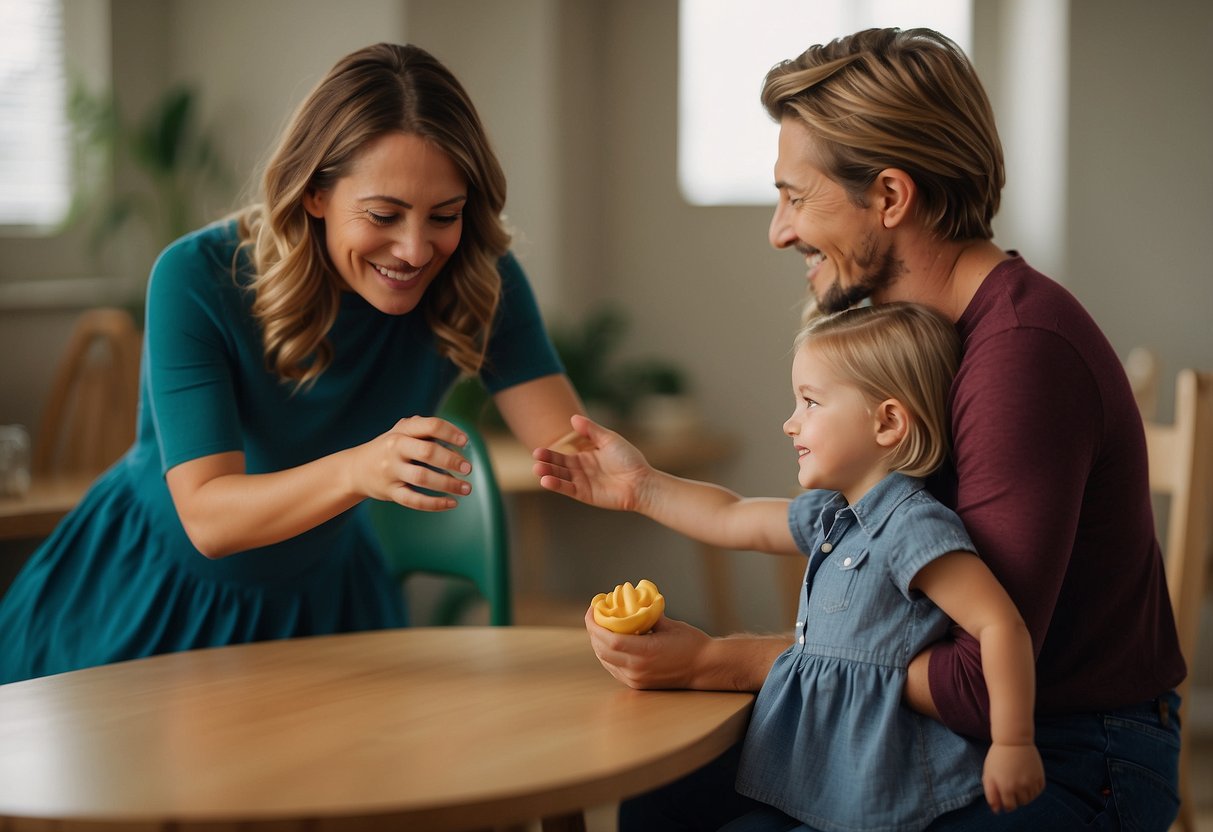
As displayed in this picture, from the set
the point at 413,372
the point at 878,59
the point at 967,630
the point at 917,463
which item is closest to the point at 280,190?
the point at 413,372

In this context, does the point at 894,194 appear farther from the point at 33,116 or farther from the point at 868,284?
Result: the point at 33,116

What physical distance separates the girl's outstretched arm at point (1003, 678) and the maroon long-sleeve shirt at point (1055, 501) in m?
0.03

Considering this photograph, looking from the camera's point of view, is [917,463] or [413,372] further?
[413,372]

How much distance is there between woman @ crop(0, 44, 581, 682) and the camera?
1.53 m

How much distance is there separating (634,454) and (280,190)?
559mm

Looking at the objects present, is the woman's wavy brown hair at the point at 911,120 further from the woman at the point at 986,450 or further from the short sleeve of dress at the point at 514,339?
the short sleeve of dress at the point at 514,339

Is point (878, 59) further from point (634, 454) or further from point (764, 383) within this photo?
point (764, 383)

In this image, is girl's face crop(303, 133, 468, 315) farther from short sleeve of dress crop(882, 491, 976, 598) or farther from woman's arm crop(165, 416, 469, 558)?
short sleeve of dress crop(882, 491, 976, 598)

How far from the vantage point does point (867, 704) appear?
1230 mm

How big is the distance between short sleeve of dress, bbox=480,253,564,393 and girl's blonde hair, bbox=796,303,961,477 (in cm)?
55

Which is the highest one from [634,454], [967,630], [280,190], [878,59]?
[878,59]

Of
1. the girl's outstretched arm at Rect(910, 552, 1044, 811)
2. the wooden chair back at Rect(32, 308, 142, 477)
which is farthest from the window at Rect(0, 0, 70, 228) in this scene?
the girl's outstretched arm at Rect(910, 552, 1044, 811)

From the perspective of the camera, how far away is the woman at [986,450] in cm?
123

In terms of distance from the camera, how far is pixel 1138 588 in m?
1.35
